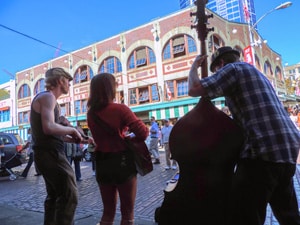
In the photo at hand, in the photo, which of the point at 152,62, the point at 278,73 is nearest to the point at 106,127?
the point at 152,62

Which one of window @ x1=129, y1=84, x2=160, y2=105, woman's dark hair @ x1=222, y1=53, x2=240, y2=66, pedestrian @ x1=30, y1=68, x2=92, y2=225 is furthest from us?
window @ x1=129, y1=84, x2=160, y2=105

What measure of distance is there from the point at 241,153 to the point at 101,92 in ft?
4.09

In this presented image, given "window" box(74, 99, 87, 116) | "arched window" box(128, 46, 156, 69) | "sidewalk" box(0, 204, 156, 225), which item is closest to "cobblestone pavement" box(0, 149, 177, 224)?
"sidewalk" box(0, 204, 156, 225)

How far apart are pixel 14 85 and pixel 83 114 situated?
13.0 m

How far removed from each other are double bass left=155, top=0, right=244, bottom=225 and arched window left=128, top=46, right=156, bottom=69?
20915mm

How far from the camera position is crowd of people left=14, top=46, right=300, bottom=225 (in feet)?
5.70

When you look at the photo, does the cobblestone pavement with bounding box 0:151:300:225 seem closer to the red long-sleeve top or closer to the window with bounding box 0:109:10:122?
the red long-sleeve top

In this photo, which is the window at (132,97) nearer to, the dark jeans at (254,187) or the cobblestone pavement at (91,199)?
the cobblestone pavement at (91,199)

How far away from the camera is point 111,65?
25.0m

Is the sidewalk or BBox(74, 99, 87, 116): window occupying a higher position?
BBox(74, 99, 87, 116): window

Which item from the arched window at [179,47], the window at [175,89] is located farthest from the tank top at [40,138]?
the arched window at [179,47]

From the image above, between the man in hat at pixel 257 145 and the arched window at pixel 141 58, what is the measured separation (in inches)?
822

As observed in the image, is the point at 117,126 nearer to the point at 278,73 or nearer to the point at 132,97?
the point at 132,97

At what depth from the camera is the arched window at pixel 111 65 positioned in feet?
80.4
